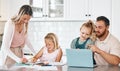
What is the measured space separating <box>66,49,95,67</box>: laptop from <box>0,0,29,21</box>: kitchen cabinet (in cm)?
244

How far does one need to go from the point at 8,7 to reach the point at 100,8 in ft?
5.47

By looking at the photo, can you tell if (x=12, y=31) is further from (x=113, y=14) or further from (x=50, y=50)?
(x=113, y=14)

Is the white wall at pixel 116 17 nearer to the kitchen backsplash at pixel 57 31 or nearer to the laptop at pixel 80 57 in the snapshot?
the kitchen backsplash at pixel 57 31

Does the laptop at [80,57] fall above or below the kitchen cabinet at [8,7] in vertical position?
below

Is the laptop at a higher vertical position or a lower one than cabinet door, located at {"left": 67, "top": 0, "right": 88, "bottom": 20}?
lower

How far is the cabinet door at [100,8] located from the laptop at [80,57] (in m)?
1.84

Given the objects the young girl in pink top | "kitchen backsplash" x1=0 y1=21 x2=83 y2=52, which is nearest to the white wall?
"kitchen backsplash" x1=0 y1=21 x2=83 y2=52

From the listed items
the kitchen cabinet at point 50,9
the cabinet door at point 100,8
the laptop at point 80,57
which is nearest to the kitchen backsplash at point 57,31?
the kitchen cabinet at point 50,9

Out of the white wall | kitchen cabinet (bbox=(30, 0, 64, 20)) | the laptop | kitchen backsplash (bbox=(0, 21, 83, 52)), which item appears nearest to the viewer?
the laptop

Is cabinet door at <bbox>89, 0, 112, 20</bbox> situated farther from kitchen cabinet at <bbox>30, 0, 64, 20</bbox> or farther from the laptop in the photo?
the laptop

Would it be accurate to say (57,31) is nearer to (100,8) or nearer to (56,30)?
(56,30)

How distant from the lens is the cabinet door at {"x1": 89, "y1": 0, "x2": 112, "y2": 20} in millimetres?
4188

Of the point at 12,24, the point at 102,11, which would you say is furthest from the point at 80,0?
the point at 12,24

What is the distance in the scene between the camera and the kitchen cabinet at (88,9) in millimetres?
4207
